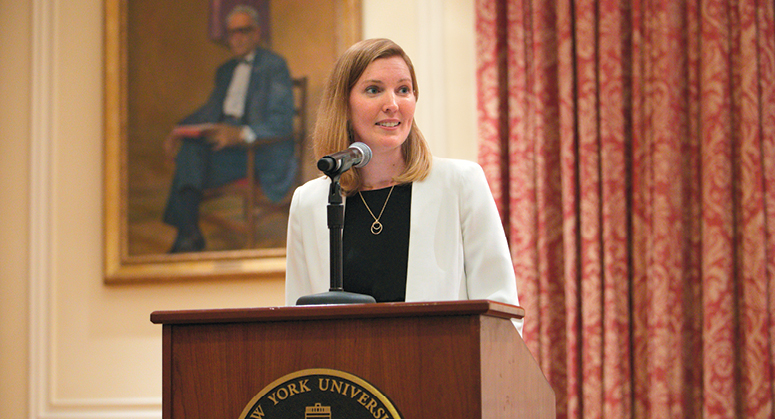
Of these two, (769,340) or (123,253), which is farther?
(123,253)

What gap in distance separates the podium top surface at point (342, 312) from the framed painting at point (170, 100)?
250 cm

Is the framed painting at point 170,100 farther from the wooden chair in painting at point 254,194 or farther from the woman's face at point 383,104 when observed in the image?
the woman's face at point 383,104

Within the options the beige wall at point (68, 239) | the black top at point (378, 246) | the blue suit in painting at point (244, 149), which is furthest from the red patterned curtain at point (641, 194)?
the black top at point (378, 246)

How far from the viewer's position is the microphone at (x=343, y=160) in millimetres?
1640

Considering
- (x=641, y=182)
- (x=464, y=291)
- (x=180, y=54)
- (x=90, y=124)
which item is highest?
(x=180, y=54)

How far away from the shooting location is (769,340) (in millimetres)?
3111

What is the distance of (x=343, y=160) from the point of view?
5.58 ft

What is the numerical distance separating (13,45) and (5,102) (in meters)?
0.32

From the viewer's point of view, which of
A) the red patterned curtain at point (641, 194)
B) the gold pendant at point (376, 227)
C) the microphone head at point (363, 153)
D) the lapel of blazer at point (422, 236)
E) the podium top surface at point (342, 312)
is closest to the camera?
the podium top surface at point (342, 312)

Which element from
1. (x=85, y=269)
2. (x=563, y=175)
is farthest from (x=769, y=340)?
(x=85, y=269)

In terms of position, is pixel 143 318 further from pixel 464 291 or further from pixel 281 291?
pixel 464 291

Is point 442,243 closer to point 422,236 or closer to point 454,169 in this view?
point 422,236

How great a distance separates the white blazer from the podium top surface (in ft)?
1.76

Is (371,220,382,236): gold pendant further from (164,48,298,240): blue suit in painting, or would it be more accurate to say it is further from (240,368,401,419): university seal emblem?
(164,48,298,240): blue suit in painting
